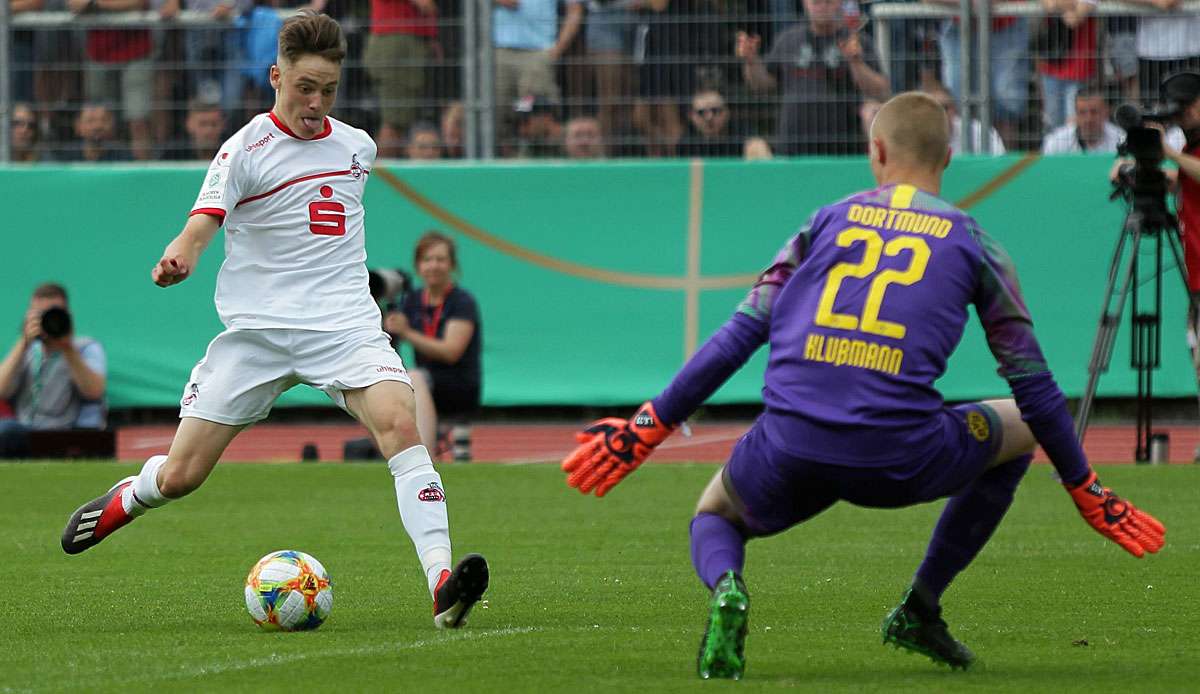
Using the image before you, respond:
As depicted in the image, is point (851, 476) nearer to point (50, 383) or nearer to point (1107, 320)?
point (1107, 320)

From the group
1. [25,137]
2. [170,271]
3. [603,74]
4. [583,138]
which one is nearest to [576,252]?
[583,138]

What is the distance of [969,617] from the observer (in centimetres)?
690

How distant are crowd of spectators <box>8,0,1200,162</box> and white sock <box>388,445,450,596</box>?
987 centimetres

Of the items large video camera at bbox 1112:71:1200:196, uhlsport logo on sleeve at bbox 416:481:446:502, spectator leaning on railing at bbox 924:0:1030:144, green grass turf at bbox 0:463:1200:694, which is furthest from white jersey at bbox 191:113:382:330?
spectator leaning on railing at bbox 924:0:1030:144

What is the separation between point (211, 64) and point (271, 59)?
621 mm

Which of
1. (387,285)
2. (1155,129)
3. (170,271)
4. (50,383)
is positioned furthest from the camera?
(50,383)

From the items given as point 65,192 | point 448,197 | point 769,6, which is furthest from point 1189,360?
point 65,192

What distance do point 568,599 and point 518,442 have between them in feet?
30.2

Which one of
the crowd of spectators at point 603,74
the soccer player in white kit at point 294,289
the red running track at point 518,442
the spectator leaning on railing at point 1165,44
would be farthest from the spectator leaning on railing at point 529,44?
the soccer player in white kit at point 294,289

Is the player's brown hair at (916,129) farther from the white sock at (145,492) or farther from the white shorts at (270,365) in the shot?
the white sock at (145,492)

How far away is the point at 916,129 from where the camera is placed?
5.32m

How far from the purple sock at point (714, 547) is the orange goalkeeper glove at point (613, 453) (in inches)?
11.7

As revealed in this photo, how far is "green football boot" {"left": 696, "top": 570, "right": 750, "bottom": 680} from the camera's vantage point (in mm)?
4989

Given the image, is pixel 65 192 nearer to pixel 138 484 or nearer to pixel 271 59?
pixel 271 59
